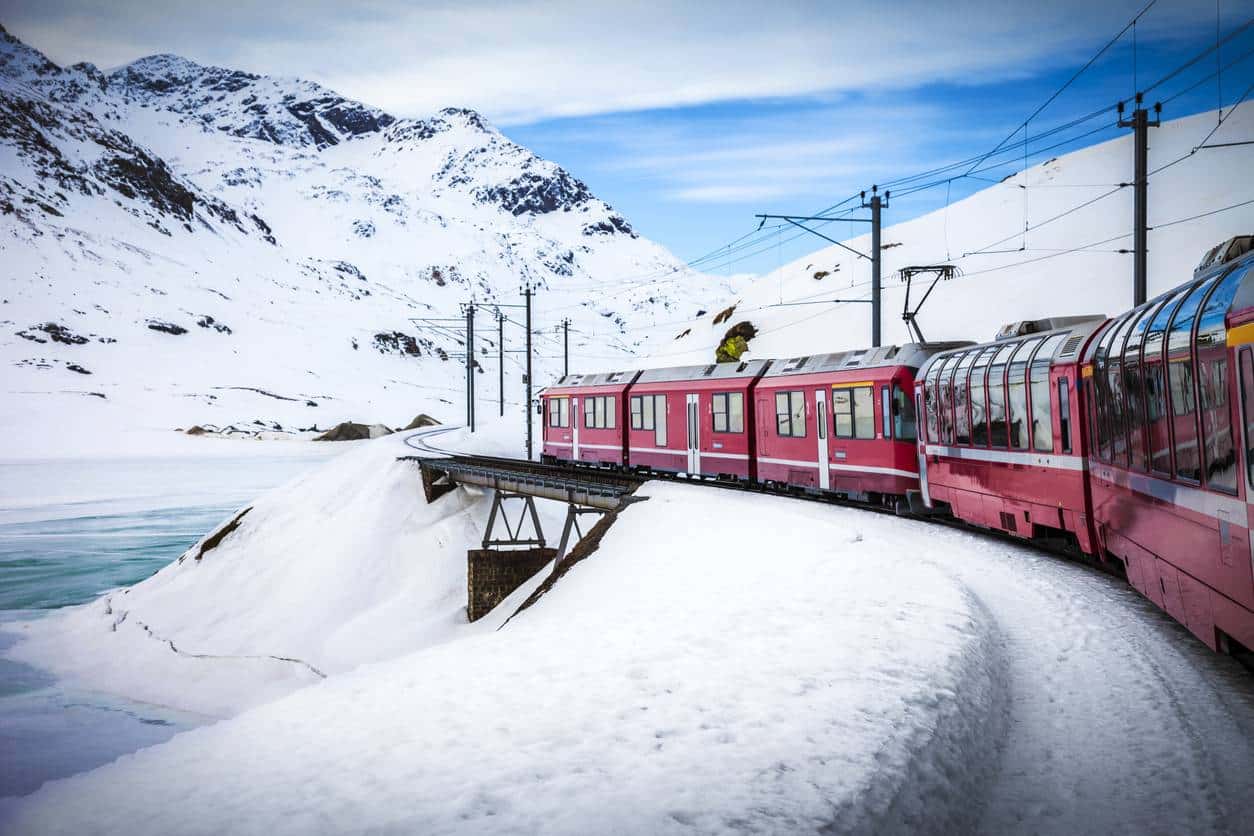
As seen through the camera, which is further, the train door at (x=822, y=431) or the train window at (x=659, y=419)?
the train window at (x=659, y=419)

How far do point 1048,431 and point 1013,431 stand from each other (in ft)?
3.50

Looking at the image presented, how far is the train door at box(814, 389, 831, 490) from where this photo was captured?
71.3ft

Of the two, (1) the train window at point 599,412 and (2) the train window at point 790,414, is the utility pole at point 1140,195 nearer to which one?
(2) the train window at point 790,414

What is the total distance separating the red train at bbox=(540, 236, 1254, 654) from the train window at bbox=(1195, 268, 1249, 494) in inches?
0.8

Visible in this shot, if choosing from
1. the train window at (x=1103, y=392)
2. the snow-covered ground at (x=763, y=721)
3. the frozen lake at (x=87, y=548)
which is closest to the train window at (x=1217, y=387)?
the snow-covered ground at (x=763, y=721)

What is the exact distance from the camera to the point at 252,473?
78938 millimetres

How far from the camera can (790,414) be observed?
2292 cm

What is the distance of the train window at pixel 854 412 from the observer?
66.6 ft

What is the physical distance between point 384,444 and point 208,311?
Answer: 11879 centimetres

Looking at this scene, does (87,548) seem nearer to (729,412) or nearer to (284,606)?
(284,606)

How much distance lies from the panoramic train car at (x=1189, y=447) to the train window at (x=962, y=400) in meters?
5.03

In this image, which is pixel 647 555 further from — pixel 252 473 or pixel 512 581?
pixel 252 473

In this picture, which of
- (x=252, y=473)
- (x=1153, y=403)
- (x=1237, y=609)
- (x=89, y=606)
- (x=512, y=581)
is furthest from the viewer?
(x=252, y=473)

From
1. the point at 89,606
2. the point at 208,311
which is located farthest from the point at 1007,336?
the point at 208,311
